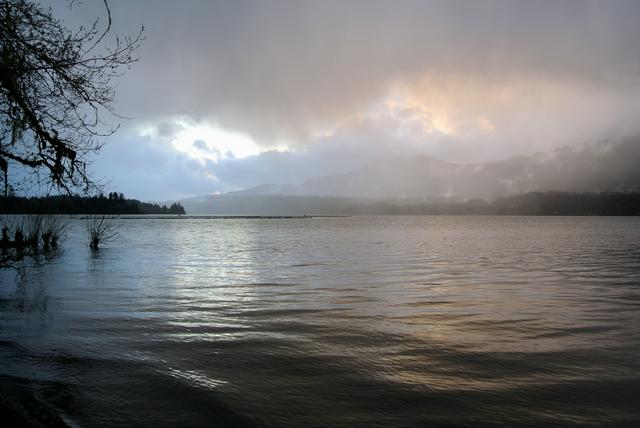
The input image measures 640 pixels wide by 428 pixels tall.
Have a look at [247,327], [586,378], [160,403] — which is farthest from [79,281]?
[586,378]

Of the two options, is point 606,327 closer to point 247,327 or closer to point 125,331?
point 247,327

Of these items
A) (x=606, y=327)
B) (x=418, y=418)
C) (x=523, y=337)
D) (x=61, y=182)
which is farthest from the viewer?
(x=606, y=327)

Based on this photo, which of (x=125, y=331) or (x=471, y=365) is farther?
(x=125, y=331)

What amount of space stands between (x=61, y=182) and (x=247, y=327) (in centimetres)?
657

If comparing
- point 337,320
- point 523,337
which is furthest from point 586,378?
point 337,320

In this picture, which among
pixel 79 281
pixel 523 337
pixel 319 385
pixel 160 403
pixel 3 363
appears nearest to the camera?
pixel 160 403

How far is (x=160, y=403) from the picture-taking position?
7.69 metres

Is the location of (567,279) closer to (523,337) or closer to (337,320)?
(523,337)

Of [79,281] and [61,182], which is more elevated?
[61,182]

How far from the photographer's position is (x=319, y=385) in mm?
8617

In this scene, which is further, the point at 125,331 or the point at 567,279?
the point at 567,279

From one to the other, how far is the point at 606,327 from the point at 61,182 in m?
15.8

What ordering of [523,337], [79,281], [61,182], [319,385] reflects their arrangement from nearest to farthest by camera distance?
1. [319,385]
2. [61,182]
3. [523,337]
4. [79,281]

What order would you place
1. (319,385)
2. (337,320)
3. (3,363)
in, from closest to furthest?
(319,385) < (3,363) < (337,320)
